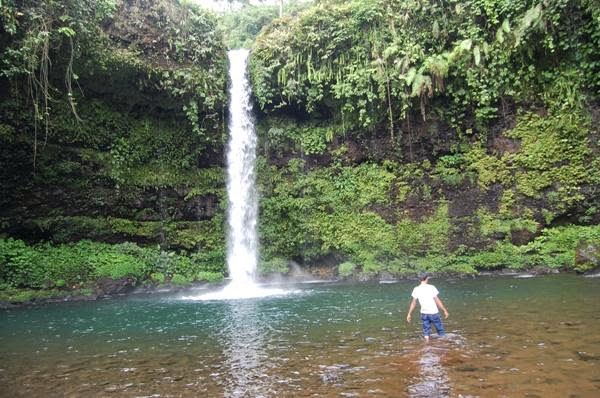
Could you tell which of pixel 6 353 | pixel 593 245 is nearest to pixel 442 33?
pixel 593 245

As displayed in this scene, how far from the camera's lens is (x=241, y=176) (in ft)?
63.2

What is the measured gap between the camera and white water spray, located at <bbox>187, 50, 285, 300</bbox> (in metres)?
18.5

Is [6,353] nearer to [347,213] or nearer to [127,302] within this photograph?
[127,302]

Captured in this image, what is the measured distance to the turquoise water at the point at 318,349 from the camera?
17.8 ft

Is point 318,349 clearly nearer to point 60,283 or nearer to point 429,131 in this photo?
point 60,283

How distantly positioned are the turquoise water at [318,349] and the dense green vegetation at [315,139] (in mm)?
4826

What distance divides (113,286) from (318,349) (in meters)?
11.0

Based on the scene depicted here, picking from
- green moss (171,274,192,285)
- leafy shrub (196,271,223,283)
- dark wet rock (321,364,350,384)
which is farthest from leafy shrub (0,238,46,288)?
dark wet rock (321,364,350,384)

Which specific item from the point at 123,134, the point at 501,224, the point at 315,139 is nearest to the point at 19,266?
the point at 123,134

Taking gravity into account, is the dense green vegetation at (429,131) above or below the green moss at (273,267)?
above

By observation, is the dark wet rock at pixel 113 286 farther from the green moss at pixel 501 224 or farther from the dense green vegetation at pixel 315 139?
the green moss at pixel 501 224

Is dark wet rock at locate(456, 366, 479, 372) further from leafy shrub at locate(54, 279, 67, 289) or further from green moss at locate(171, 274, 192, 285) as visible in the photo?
leafy shrub at locate(54, 279, 67, 289)

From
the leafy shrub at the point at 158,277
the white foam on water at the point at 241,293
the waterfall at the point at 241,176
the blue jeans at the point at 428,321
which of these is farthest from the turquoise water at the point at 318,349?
the waterfall at the point at 241,176

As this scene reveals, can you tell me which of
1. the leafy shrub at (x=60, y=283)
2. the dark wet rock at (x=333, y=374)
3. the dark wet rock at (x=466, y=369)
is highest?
the leafy shrub at (x=60, y=283)
